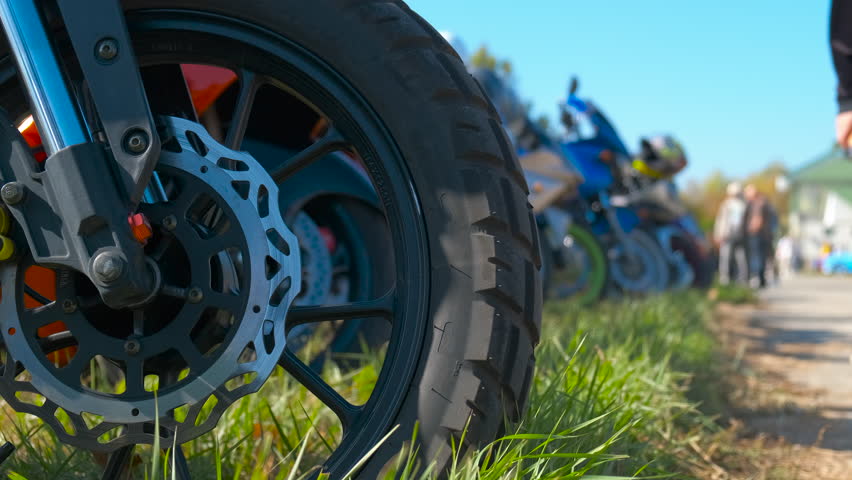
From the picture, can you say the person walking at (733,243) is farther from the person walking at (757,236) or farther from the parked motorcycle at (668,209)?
the parked motorcycle at (668,209)

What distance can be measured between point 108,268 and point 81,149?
7.5 inches

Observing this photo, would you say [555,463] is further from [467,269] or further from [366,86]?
[366,86]

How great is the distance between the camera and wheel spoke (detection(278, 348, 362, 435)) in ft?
4.46

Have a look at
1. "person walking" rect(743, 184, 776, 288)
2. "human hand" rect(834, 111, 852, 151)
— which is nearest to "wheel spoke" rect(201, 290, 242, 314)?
"human hand" rect(834, 111, 852, 151)

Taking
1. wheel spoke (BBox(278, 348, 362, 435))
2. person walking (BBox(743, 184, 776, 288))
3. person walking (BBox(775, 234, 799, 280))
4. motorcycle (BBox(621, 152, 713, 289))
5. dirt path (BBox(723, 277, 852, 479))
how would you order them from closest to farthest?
wheel spoke (BBox(278, 348, 362, 435))
dirt path (BBox(723, 277, 852, 479))
motorcycle (BBox(621, 152, 713, 289))
person walking (BBox(743, 184, 776, 288))
person walking (BBox(775, 234, 799, 280))

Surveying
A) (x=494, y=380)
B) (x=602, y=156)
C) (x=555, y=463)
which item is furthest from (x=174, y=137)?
(x=602, y=156)

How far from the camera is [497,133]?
4.55ft

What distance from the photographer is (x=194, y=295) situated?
1296 mm

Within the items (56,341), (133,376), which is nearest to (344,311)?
(133,376)

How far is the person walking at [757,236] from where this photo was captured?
12.1 m

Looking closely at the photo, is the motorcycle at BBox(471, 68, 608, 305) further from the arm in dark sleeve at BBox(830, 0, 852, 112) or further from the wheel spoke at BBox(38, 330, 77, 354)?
the wheel spoke at BBox(38, 330, 77, 354)

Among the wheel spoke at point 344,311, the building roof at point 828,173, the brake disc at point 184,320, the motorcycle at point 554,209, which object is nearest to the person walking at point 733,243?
the motorcycle at point 554,209

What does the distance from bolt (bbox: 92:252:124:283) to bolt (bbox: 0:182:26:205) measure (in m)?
0.17

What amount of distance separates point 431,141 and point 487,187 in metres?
0.11
